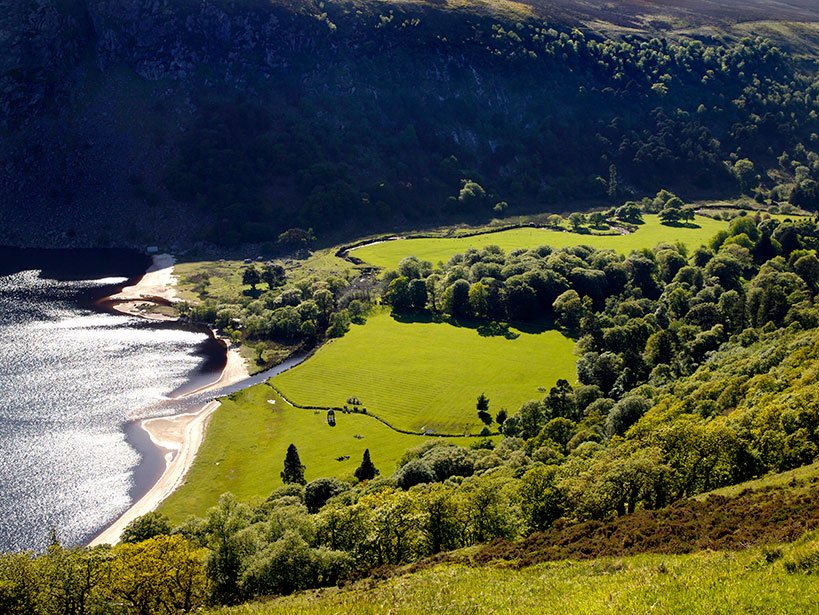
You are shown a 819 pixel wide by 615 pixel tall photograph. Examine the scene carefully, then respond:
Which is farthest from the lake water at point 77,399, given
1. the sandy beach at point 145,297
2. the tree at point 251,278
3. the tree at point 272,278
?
the tree at point 272,278

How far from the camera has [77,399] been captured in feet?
423

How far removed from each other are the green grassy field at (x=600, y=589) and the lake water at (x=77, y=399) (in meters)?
58.3

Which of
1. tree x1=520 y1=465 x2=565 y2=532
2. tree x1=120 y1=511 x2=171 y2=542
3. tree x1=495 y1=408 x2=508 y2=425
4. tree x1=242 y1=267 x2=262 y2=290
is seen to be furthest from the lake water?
tree x1=520 y1=465 x2=565 y2=532

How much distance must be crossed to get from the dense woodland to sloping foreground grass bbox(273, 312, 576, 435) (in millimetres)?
6403

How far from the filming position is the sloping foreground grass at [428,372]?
406 ft

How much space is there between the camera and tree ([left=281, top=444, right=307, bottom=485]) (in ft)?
334

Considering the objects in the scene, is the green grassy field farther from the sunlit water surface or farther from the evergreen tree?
the sunlit water surface

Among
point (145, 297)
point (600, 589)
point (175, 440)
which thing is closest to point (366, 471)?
point (175, 440)

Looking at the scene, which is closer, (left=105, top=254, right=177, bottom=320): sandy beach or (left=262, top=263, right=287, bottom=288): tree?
(left=105, top=254, right=177, bottom=320): sandy beach

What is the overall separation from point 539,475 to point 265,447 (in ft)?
195

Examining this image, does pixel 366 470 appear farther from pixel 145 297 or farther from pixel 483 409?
pixel 145 297

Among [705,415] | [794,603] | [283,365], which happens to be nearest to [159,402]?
[283,365]

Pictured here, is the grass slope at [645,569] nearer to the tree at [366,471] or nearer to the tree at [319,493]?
the tree at [319,493]

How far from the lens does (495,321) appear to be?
167 meters
